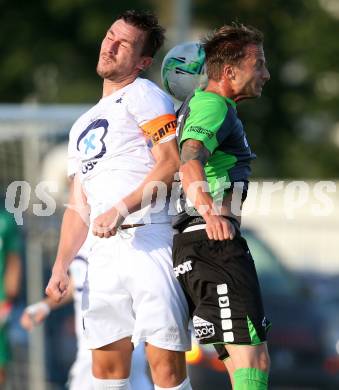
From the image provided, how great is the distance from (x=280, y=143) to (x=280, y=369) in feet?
68.9

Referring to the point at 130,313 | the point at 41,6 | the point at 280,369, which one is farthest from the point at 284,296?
the point at 41,6

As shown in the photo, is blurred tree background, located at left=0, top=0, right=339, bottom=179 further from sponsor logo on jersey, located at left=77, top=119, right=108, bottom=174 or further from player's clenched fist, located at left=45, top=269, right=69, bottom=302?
player's clenched fist, located at left=45, top=269, right=69, bottom=302

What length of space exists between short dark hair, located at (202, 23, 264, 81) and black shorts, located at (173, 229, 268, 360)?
0.83m

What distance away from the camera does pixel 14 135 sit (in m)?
12.2

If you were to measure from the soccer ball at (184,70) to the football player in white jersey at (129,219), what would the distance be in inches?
4.8

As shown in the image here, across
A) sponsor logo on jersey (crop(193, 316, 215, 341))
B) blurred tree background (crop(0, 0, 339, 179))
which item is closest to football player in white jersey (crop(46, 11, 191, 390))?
sponsor logo on jersey (crop(193, 316, 215, 341))

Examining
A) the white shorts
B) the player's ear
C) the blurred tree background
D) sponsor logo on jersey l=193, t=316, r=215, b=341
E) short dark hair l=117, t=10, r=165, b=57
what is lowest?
sponsor logo on jersey l=193, t=316, r=215, b=341

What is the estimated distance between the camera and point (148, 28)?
20.7 feet

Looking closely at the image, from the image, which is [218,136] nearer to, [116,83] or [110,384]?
[116,83]

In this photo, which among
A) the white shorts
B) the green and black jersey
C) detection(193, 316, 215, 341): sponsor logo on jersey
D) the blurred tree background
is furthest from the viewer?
the blurred tree background

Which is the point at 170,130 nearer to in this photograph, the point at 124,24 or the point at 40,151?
the point at 124,24

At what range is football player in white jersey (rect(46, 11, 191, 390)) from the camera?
235 inches

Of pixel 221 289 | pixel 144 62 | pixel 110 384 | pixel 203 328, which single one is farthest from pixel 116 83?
pixel 110 384

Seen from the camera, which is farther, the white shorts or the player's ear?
the player's ear
